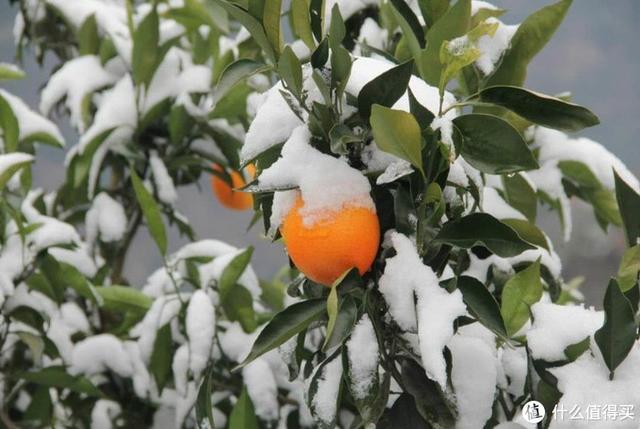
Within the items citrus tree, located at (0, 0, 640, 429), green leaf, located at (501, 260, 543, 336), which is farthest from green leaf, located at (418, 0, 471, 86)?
green leaf, located at (501, 260, 543, 336)

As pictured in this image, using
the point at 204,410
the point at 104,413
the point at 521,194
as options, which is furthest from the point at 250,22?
the point at 104,413

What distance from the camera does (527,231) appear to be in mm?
900

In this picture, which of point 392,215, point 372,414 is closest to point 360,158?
point 392,215

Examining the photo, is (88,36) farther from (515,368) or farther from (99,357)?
(515,368)

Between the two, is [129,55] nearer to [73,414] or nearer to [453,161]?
[73,414]

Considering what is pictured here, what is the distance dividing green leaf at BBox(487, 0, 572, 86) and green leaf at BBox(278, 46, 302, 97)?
21 cm

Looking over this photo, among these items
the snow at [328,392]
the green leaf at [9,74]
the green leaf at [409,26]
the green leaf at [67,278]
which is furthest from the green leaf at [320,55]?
the green leaf at [9,74]

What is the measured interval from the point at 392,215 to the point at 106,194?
0.83 metres

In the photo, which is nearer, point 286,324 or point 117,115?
point 286,324

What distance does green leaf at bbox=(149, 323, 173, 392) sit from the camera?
121 cm

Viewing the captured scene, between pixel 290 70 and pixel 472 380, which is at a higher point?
pixel 290 70

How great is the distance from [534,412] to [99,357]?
2.41 ft

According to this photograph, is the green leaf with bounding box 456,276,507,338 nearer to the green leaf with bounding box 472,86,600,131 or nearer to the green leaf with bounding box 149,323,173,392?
the green leaf with bounding box 472,86,600,131

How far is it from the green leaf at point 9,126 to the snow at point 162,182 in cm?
21
